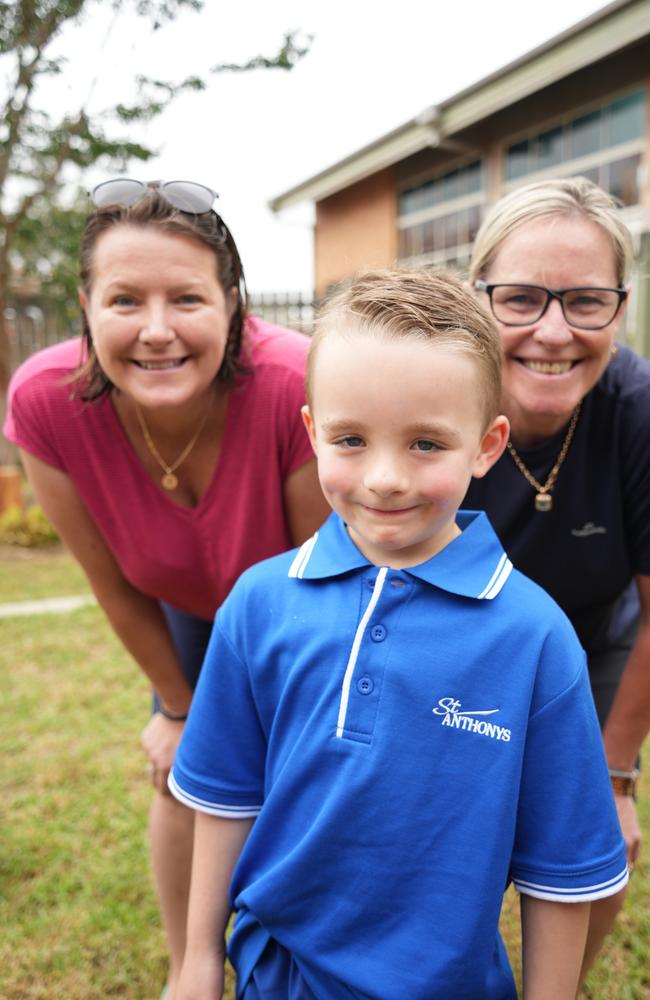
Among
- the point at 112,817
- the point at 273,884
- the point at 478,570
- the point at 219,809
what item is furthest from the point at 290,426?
the point at 112,817

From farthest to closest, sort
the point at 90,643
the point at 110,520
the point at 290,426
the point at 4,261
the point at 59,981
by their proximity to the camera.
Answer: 1. the point at 4,261
2. the point at 90,643
3. the point at 59,981
4. the point at 110,520
5. the point at 290,426

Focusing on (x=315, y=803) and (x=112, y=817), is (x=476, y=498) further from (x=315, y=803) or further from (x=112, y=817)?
(x=112, y=817)

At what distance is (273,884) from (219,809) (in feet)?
0.61

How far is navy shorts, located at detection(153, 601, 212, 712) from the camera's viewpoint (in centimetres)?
223

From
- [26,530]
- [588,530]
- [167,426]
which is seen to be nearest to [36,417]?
[167,426]

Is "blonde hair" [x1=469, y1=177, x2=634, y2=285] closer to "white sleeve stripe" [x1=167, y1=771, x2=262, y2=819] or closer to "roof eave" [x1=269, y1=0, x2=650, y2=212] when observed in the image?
"white sleeve stripe" [x1=167, y1=771, x2=262, y2=819]

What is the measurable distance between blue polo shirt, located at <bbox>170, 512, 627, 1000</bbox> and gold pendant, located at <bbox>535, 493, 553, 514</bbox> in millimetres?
538

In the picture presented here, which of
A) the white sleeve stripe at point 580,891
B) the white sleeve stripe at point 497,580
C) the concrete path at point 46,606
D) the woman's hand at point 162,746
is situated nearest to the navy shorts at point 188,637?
the woman's hand at point 162,746

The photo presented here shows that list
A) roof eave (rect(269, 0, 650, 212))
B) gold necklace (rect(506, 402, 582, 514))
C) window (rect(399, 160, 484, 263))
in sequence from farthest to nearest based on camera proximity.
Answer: window (rect(399, 160, 484, 263)), roof eave (rect(269, 0, 650, 212)), gold necklace (rect(506, 402, 582, 514))

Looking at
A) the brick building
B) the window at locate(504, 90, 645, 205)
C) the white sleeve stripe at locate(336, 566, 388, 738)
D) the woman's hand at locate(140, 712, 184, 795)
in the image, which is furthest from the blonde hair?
the window at locate(504, 90, 645, 205)

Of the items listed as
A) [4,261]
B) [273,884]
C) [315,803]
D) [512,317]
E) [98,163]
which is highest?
[98,163]

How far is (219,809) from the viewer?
1.40 metres

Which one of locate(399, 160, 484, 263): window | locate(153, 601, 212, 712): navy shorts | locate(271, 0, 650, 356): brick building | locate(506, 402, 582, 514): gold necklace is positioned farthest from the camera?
locate(399, 160, 484, 263): window

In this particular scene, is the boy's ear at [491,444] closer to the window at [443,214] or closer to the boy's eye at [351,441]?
the boy's eye at [351,441]
